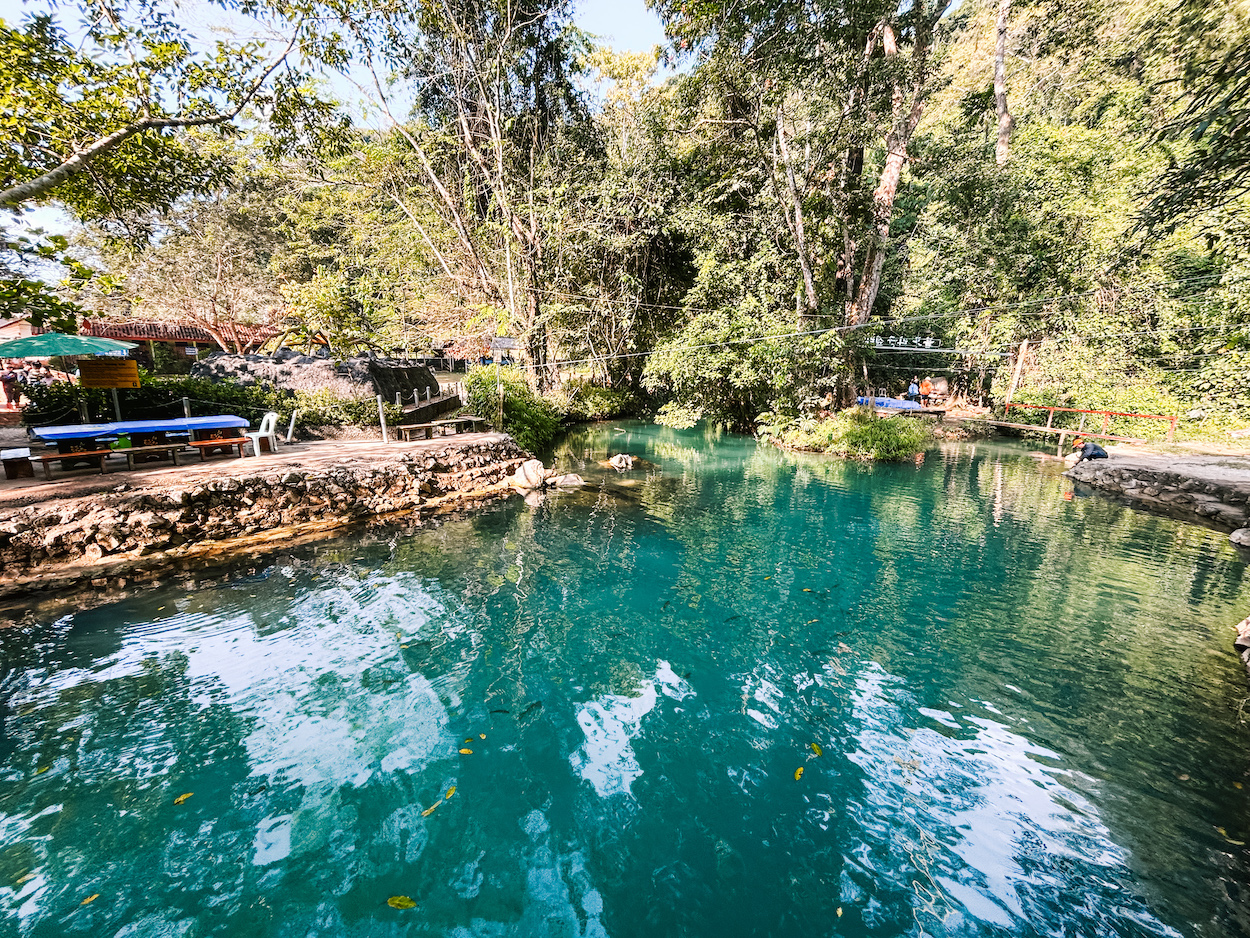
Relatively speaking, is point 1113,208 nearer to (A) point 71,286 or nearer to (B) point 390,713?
(B) point 390,713

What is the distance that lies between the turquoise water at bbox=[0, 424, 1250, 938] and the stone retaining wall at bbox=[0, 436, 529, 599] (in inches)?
48.3

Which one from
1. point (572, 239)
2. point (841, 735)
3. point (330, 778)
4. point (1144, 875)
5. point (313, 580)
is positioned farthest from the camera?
point (572, 239)

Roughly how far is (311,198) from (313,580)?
22.3 meters

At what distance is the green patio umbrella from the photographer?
26.8ft

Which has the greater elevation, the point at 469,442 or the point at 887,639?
the point at 469,442

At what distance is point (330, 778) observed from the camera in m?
3.82

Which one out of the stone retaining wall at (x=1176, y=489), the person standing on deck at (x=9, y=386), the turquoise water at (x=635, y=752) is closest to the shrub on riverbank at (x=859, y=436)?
the stone retaining wall at (x=1176, y=489)

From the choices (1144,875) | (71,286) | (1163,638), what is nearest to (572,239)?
(71,286)

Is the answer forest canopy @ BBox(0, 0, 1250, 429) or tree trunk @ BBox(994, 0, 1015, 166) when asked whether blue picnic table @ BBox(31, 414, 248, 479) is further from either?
tree trunk @ BBox(994, 0, 1015, 166)

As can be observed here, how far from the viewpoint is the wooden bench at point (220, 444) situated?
9453 mm

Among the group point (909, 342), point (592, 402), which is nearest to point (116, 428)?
point (592, 402)

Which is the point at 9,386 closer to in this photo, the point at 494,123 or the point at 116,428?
the point at 116,428

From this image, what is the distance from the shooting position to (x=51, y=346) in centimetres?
830

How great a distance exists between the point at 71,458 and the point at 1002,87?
31.5 m
